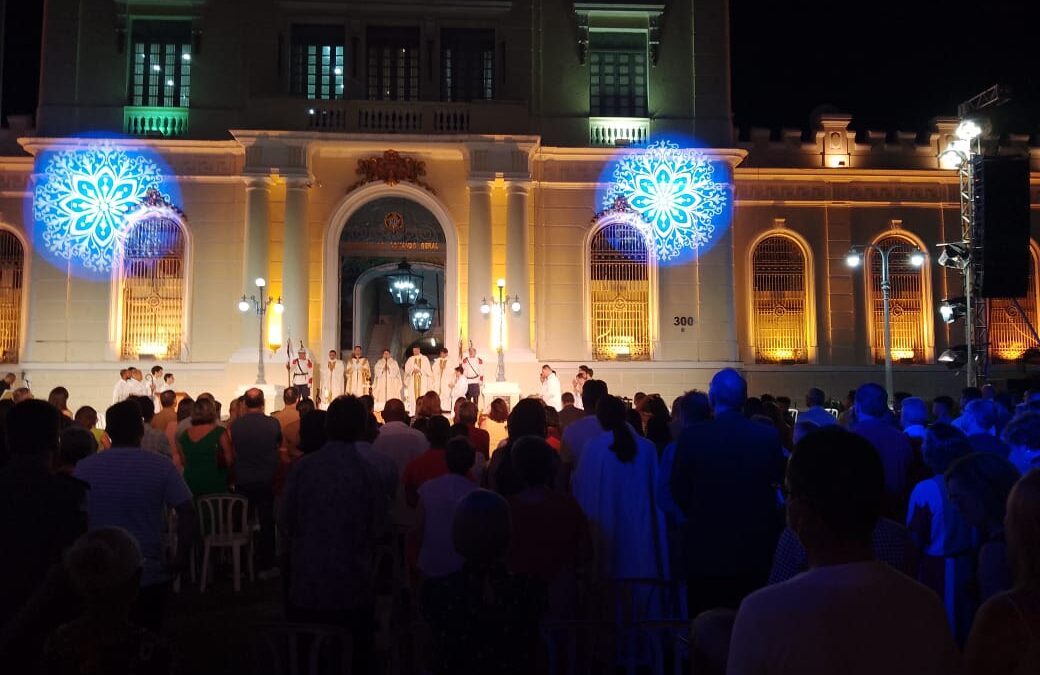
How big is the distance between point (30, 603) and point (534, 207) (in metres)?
19.8

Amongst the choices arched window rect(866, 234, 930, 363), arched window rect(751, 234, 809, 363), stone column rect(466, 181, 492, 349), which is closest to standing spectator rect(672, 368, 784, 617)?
stone column rect(466, 181, 492, 349)

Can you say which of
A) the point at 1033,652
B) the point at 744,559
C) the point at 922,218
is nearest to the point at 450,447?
the point at 744,559

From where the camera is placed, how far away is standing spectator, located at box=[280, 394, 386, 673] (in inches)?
181

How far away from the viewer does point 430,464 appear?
6430 mm

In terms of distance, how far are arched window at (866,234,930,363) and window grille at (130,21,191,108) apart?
18984 millimetres

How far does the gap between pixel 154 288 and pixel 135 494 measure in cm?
1872

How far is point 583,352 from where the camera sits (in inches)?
880

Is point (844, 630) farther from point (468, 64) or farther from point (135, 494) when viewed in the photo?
point (468, 64)

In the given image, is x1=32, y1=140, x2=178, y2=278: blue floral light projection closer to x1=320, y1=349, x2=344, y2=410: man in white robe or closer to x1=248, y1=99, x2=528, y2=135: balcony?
x1=248, y1=99, x2=528, y2=135: balcony

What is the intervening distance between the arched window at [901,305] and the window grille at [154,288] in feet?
60.1

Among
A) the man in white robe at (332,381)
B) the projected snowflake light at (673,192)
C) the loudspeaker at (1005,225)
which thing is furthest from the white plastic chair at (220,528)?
the projected snowflake light at (673,192)

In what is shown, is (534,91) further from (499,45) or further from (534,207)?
(534,207)

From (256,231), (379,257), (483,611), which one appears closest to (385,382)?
(379,257)

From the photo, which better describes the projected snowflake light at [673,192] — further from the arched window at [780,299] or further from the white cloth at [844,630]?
the white cloth at [844,630]
